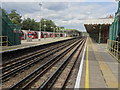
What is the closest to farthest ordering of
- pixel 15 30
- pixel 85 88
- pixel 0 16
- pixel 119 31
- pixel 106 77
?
pixel 85 88
pixel 106 77
pixel 119 31
pixel 0 16
pixel 15 30

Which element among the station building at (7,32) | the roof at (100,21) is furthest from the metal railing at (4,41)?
the roof at (100,21)

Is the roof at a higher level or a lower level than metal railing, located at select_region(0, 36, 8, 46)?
higher

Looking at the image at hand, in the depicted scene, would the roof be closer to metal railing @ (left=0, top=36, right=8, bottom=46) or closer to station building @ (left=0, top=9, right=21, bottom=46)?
station building @ (left=0, top=9, right=21, bottom=46)

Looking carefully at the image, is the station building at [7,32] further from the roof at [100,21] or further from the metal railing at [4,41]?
the roof at [100,21]

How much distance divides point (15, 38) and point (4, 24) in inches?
138

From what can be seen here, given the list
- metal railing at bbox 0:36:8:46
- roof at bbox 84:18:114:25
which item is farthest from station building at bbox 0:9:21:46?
roof at bbox 84:18:114:25

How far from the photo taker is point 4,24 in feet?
63.0

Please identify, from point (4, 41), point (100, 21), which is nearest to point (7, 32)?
point (4, 41)

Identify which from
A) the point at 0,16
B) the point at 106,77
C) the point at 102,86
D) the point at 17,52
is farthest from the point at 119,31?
the point at 0,16

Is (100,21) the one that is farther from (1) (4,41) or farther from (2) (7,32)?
(1) (4,41)

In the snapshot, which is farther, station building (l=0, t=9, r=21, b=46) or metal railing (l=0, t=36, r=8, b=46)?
station building (l=0, t=9, r=21, b=46)

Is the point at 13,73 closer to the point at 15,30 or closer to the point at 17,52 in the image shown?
the point at 17,52

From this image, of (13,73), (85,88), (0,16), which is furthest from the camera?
(0,16)

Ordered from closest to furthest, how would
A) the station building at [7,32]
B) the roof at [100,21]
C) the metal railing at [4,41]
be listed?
the metal railing at [4,41] < the station building at [7,32] < the roof at [100,21]
